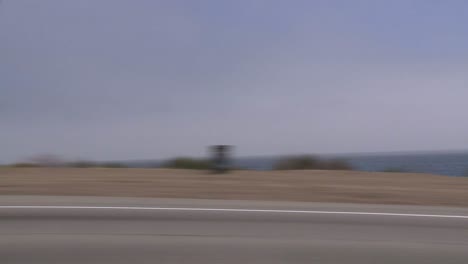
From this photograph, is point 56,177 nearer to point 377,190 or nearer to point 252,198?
point 252,198

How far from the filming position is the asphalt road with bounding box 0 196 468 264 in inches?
363

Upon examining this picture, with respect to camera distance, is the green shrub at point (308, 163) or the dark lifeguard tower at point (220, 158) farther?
the green shrub at point (308, 163)

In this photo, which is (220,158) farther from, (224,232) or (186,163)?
(224,232)

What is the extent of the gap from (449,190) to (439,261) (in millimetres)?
8677

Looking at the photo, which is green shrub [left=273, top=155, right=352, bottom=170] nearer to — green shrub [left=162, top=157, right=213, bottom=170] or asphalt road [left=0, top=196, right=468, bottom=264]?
green shrub [left=162, top=157, right=213, bottom=170]

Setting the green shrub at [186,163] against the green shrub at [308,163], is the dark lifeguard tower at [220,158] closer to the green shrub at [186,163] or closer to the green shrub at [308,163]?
the green shrub at [186,163]

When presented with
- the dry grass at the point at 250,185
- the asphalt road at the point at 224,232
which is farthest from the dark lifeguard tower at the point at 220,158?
the asphalt road at the point at 224,232

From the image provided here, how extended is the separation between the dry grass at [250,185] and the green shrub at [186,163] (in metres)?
2.89

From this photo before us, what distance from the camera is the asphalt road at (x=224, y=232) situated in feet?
30.3

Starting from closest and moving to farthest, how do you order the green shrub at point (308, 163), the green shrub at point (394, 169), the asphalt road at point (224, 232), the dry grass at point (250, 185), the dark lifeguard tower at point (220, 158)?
1. the asphalt road at point (224, 232)
2. the dry grass at point (250, 185)
3. the dark lifeguard tower at point (220, 158)
4. the green shrub at point (394, 169)
5. the green shrub at point (308, 163)

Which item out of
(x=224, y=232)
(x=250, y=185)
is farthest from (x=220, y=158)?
(x=224, y=232)

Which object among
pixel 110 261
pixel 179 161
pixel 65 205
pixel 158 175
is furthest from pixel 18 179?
pixel 110 261

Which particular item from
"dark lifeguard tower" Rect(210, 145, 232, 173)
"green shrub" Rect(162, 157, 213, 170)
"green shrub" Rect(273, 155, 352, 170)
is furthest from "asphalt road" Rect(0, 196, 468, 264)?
"green shrub" Rect(273, 155, 352, 170)

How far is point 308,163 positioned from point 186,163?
15.5 feet
